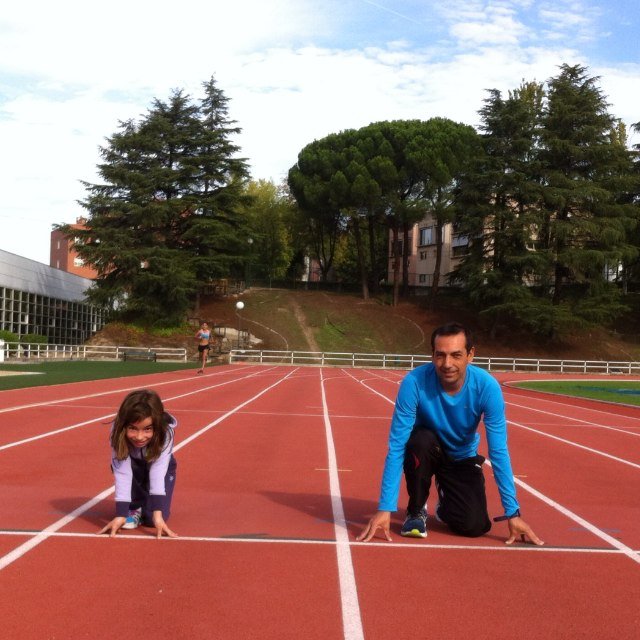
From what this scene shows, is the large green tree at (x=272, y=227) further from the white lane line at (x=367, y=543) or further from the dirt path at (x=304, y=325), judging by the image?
the white lane line at (x=367, y=543)

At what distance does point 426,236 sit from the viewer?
250ft

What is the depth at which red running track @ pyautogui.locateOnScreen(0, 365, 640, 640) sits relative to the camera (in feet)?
12.0

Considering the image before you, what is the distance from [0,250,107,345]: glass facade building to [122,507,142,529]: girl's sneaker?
35.1m

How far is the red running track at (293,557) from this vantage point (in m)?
3.67

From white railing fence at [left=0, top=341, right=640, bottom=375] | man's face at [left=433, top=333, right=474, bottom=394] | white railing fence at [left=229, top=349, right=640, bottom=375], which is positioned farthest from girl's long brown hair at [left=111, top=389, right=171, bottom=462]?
white railing fence at [left=229, top=349, right=640, bottom=375]

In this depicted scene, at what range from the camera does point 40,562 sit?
4.46 m

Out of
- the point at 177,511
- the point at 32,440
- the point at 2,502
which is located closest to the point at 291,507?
the point at 177,511

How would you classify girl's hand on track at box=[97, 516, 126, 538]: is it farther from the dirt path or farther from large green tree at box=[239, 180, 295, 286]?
large green tree at box=[239, 180, 295, 286]

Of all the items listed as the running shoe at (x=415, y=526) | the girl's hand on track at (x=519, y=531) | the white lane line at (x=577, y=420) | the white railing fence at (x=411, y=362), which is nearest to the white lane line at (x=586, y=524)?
the girl's hand on track at (x=519, y=531)

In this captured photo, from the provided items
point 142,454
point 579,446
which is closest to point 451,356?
point 142,454

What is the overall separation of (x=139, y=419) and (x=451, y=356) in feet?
6.68

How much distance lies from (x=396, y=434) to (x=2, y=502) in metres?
3.24

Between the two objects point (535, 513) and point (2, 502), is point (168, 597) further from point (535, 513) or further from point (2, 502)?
point (535, 513)

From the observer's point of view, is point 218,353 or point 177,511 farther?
point 218,353
